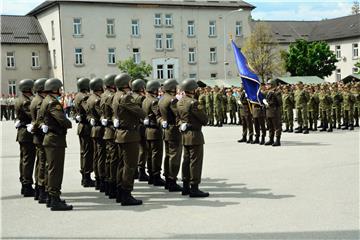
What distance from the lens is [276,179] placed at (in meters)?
10.6

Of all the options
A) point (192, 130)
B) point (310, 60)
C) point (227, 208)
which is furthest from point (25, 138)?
point (310, 60)

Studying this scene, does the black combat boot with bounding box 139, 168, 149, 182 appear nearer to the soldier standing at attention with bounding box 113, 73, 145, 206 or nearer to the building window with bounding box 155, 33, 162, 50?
the soldier standing at attention with bounding box 113, 73, 145, 206

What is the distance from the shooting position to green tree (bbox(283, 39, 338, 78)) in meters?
54.4

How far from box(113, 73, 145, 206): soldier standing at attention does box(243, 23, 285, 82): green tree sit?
4573cm

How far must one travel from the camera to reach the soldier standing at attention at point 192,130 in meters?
9.16

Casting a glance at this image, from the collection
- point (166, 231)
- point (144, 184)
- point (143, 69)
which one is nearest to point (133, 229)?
point (166, 231)

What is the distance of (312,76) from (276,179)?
146 ft

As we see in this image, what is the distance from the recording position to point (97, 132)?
33.0 ft

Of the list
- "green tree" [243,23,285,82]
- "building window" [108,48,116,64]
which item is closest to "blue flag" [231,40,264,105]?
"green tree" [243,23,285,82]

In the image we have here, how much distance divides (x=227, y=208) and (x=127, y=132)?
1.99 m

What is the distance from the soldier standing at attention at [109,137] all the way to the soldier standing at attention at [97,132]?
0.84 feet

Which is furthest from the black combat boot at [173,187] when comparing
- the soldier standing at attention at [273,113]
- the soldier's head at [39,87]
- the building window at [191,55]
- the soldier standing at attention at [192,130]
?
the building window at [191,55]

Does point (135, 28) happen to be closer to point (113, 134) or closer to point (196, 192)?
point (113, 134)

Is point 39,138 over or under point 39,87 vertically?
under
